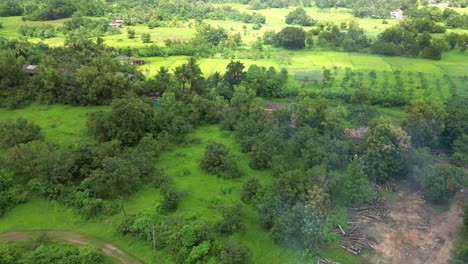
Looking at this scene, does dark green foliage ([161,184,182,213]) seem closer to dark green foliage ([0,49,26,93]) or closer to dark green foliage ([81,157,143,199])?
dark green foliage ([81,157,143,199])

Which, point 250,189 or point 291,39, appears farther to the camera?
point 291,39

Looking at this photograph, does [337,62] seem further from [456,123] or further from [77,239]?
[77,239]

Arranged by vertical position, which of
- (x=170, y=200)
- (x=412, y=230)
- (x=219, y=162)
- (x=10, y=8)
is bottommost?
(x=412, y=230)

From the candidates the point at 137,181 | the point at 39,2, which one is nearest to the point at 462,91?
the point at 137,181

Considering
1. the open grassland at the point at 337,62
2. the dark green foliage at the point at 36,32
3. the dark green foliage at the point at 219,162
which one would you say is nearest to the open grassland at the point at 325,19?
the open grassland at the point at 337,62

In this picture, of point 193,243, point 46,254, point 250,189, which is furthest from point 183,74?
point 46,254

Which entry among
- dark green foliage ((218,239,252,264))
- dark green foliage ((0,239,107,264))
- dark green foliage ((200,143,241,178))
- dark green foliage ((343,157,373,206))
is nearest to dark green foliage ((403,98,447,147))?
dark green foliage ((343,157,373,206))

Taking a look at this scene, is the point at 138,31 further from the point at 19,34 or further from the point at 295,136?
the point at 295,136

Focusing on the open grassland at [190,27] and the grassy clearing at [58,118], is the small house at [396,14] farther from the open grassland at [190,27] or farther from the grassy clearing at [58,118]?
the grassy clearing at [58,118]
